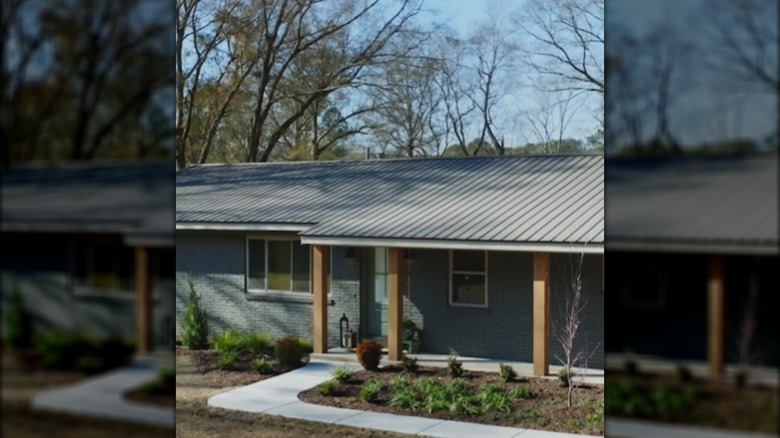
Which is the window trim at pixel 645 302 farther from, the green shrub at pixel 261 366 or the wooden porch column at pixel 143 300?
the green shrub at pixel 261 366

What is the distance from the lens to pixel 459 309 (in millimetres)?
6352

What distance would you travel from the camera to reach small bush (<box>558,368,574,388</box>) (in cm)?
592

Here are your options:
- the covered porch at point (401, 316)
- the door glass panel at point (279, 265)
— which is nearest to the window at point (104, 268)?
the covered porch at point (401, 316)

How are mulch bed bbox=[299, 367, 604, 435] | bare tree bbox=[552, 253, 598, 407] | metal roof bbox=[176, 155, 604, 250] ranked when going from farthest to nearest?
1. bare tree bbox=[552, 253, 598, 407]
2. mulch bed bbox=[299, 367, 604, 435]
3. metal roof bbox=[176, 155, 604, 250]

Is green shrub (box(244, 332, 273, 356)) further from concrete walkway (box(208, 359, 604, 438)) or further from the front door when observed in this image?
the front door

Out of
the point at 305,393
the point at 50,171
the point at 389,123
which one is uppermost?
the point at 389,123

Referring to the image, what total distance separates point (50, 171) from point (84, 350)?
0.52 m

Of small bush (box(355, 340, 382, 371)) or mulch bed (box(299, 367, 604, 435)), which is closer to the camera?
mulch bed (box(299, 367, 604, 435))

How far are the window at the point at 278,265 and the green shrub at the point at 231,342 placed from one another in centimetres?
41

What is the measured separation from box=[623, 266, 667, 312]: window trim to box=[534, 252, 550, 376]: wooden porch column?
4.21m

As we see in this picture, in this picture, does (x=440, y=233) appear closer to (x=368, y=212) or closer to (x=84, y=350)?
(x=368, y=212)

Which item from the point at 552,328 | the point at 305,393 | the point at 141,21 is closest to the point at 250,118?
the point at 305,393

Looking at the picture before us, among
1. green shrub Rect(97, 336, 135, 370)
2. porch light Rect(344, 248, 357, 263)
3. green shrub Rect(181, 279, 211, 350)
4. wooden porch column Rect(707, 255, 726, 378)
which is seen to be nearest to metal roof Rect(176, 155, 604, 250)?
porch light Rect(344, 248, 357, 263)

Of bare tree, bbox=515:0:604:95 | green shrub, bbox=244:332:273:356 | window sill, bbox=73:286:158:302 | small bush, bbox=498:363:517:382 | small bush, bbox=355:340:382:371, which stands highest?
bare tree, bbox=515:0:604:95
